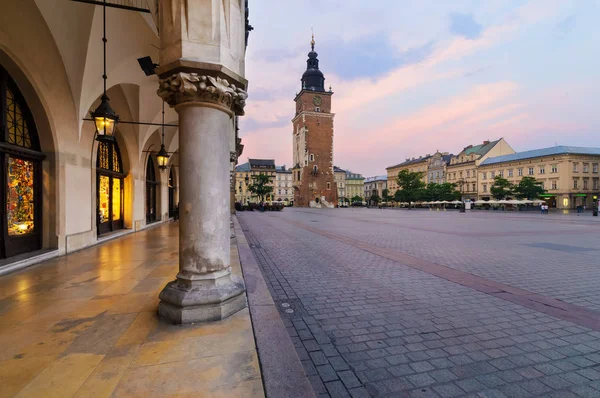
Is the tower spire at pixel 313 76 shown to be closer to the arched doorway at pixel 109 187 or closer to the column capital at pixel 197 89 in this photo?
the arched doorway at pixel 109 187

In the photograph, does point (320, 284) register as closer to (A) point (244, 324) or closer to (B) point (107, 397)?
(A) point (244, 324)

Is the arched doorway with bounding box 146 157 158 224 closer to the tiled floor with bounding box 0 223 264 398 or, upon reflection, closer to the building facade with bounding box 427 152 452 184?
the tiled floor with bounding box 0 223 264 398

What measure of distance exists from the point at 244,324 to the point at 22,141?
766cm

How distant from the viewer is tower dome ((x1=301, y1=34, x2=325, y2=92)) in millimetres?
73562

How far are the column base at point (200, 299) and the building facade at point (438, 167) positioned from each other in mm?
86389

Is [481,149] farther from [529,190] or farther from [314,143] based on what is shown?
[314,143]

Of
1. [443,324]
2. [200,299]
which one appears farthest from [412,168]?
[200,299]

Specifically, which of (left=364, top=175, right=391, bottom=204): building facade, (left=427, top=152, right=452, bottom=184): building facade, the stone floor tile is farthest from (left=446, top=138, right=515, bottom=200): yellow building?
the stone floor tile

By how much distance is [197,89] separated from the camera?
3352 millimetres

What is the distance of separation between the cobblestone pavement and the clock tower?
6353 cm

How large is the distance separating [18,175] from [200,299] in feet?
22.1

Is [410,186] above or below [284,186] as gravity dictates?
below

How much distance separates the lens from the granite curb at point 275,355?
2.14 m

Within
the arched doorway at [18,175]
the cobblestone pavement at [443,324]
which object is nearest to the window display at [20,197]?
the arched doorway at [18,175]
